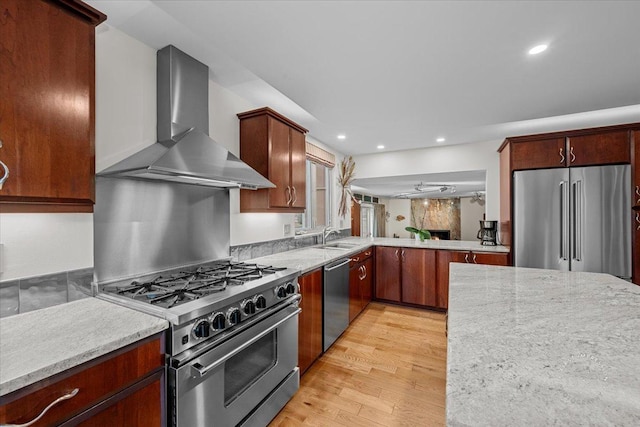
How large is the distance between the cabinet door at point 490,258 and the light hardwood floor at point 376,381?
3.07 ft

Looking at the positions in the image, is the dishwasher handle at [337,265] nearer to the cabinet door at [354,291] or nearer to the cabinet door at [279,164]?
the cabinet door at [354,291]

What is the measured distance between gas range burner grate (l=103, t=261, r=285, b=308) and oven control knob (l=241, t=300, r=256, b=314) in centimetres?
15

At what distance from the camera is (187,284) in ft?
5.22

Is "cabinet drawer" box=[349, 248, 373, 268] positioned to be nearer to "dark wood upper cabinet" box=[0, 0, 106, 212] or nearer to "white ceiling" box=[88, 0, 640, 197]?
"white ceiling" box=[88, 0, 640, 197]

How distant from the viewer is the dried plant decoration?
14.9 feet

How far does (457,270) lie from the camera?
6.54 ft

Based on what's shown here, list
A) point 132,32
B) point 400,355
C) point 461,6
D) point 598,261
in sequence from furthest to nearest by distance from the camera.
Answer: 1. point 598,261
2. point 400,355
3. point 132,32
4. point 461,6

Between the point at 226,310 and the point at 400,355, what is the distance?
6.23ft

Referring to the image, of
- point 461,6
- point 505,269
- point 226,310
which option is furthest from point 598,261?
point 226,310

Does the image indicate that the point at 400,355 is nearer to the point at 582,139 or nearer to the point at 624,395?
the point at 624,395

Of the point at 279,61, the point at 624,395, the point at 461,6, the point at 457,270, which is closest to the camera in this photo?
the point at 624,395

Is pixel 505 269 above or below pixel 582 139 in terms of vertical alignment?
below

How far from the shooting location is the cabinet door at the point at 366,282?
11.7ft

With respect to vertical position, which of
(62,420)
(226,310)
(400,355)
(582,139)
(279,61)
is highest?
(279,61)
